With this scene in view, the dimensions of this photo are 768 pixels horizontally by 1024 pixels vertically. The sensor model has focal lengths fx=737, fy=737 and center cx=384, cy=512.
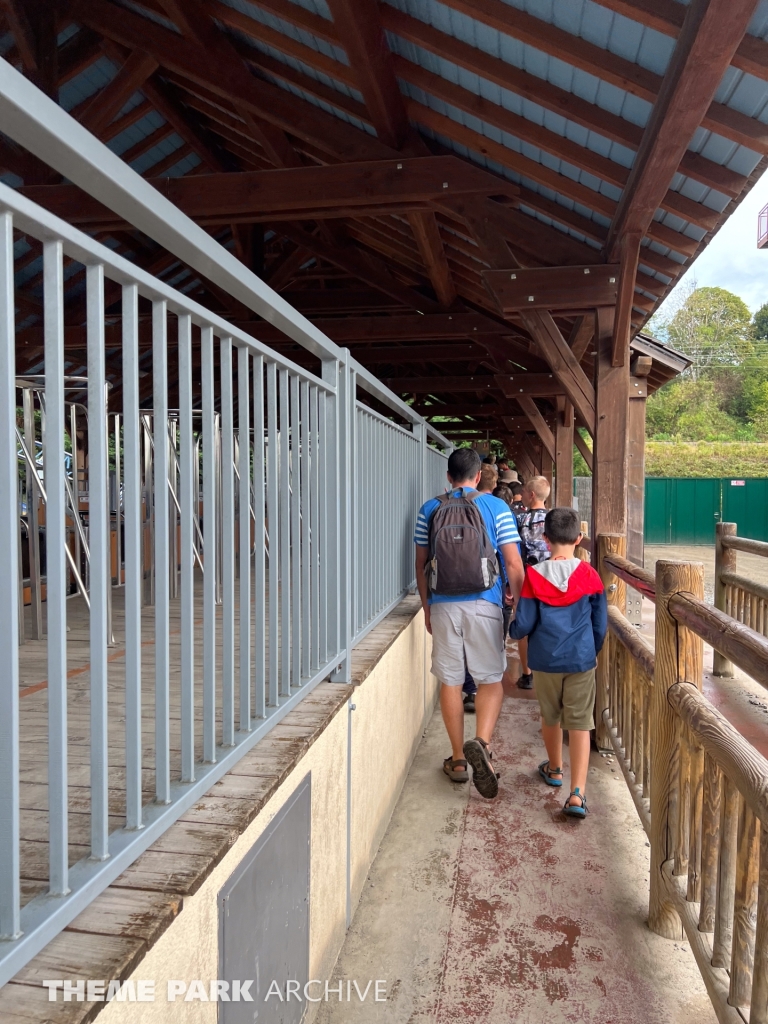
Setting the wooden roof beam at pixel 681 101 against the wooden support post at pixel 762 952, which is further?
the wooden roof beam at pixel 681 101

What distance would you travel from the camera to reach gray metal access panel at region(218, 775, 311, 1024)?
141 cm

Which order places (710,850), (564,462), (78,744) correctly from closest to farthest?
(78,744) < (710,850) < (564,462)

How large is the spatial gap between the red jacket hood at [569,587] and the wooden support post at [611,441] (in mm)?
2222

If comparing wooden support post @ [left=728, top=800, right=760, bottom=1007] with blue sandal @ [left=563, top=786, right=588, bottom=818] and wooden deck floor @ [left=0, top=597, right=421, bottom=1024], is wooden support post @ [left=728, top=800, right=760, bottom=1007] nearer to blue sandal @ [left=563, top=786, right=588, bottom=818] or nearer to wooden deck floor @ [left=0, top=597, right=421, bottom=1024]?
wooden deck floor @ [left=0, top=597, right=421, bottom=1024]

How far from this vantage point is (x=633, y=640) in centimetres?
346

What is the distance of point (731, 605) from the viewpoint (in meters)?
6.75

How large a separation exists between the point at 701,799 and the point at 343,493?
151 cm

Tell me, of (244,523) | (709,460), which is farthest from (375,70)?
(709,460)

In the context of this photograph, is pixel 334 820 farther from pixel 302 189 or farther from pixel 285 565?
pixel 302 189

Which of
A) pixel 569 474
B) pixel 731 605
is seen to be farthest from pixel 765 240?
pixel 731 605

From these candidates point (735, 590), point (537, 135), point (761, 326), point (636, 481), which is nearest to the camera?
point (537, 135)

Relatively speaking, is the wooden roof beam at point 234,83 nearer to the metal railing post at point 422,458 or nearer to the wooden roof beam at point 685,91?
the metal railing post at point 422,458

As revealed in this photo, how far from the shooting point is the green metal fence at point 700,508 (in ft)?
79.2

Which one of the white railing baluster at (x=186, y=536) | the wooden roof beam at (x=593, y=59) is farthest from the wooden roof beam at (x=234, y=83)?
the white railing baluster at (x=186, y=536)
